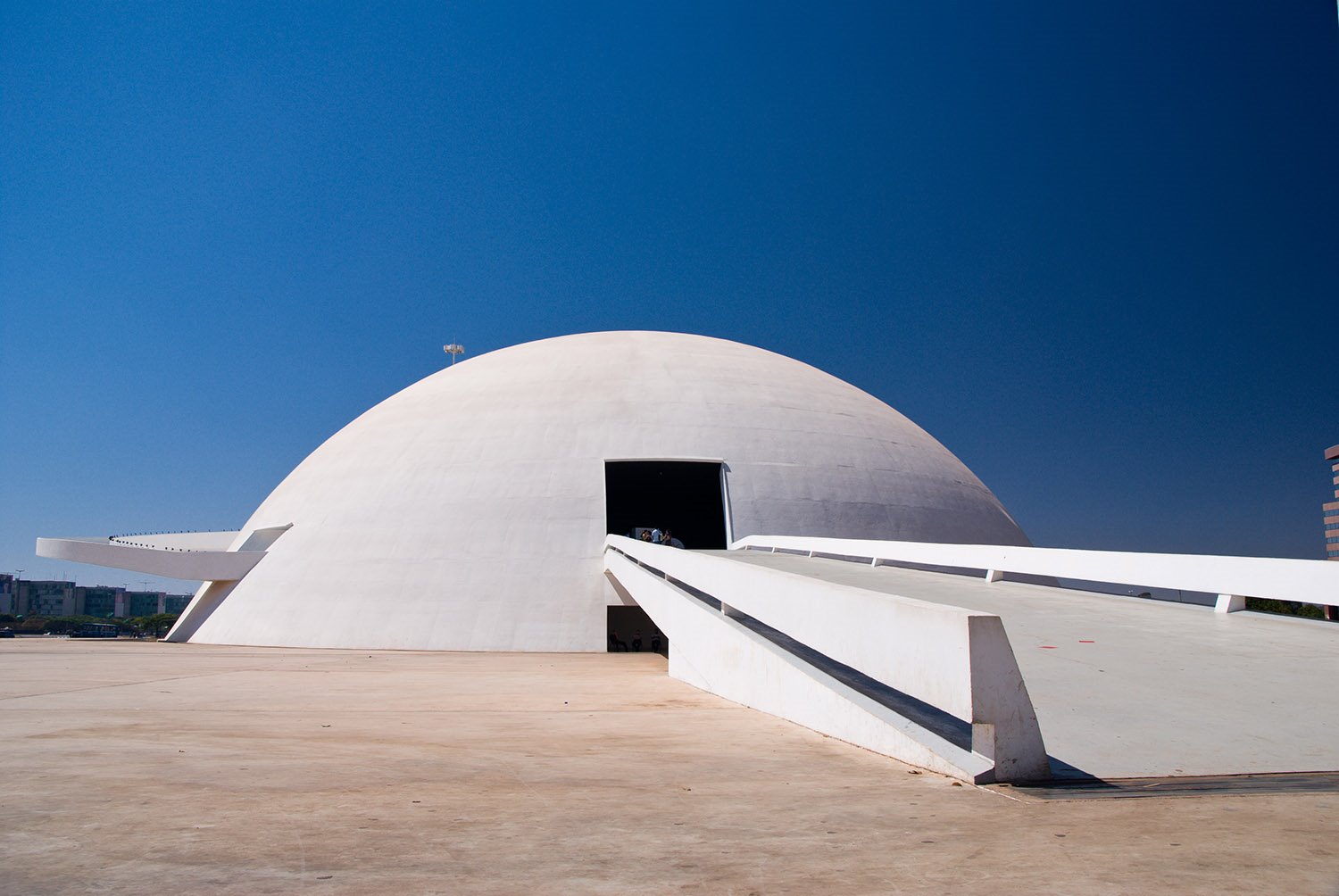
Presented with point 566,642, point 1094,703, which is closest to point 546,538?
point 566,642

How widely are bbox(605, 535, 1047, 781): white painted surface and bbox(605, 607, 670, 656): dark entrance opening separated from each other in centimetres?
1248

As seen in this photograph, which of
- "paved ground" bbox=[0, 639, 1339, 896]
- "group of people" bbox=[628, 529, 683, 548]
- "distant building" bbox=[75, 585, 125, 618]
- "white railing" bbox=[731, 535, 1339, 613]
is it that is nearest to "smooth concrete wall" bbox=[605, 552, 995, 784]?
"paved ground" bbox=[0, 639, 1339, 896]

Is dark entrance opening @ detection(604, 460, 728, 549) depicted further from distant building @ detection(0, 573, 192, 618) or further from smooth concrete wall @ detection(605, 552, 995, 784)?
distant building @ detection(0, 573, 192, 618)

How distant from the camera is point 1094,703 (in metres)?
5.64

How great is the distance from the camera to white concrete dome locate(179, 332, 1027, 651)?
19.6 meters

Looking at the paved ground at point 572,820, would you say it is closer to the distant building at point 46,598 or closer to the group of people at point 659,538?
the group of people at point 659,538

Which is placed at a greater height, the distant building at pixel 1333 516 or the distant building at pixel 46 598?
the distant building at pixel 1333 516

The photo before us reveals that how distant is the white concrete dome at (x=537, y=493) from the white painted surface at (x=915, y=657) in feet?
39.6

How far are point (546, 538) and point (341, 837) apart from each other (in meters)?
16.9

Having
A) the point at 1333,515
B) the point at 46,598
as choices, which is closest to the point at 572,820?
the point at 1333,515

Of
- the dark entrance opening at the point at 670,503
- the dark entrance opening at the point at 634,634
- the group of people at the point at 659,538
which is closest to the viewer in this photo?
the dark entrance opening at the point at 634,634

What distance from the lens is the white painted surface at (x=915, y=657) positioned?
4367mm

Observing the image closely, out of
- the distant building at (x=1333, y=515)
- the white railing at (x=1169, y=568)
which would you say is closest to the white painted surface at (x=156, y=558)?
the white railing at (x=1169, y=568)

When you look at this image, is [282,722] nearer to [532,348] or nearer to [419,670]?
[419,670]
